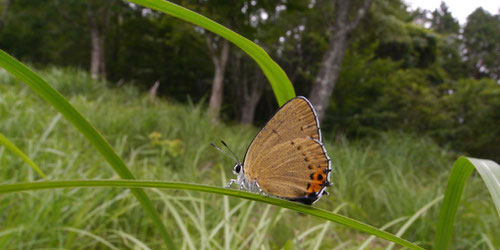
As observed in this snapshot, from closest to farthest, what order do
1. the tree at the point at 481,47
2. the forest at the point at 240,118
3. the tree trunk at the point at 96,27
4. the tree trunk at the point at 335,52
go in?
the forest at the point at 240,118, the tree trunk at the point at 335,52, the tree trunk at the point at 96,27, the tree at the point at 481,47

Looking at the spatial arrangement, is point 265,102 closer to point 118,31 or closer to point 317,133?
point 118,31

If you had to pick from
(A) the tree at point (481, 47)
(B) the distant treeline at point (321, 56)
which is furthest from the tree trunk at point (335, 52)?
(A) the tree at point (481, 47)

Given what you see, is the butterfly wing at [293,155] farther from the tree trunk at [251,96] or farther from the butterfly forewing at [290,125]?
the tree trunk at [251,96]

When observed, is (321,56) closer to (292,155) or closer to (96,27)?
(96,27)

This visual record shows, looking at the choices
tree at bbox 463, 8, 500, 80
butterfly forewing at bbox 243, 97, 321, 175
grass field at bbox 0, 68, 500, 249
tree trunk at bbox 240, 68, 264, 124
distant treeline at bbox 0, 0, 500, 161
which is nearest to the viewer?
butterfly forewing at bbox 243, 97, 321, 175

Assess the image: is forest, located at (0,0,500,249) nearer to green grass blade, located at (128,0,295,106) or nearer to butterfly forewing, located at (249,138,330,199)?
green grass blade, located at (128,0,295,106)

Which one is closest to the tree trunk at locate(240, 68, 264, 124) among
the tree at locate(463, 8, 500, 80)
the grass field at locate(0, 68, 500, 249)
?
the grass field at locate(0, 68, 500, 249)

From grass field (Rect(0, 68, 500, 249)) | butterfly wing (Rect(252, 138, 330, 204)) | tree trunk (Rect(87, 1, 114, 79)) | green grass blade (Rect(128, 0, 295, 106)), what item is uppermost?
tree trunk (Rect(87, 1, 114, 79))
